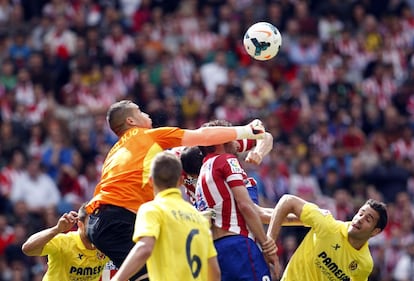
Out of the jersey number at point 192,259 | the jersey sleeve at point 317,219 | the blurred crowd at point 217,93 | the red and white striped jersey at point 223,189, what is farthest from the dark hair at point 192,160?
the blurred crowd at point 217,93

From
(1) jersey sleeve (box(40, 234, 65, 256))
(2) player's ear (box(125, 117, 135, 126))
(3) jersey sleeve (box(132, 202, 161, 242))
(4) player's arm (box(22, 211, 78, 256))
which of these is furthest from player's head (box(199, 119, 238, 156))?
(3) jersey sleeve (box(132, 202, 161, 242))

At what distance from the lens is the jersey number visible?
10883mm

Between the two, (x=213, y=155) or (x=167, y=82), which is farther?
(x=167, y=82)

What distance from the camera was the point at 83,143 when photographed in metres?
24.2

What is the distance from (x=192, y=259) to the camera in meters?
10.9

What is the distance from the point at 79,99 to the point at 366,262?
1307 cm

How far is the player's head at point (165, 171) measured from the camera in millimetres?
10859

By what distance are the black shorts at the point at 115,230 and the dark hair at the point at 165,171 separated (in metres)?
1.49

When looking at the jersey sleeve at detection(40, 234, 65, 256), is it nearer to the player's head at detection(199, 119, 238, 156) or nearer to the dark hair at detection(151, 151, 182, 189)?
the player's head at detection(199, 119, 238, 156)

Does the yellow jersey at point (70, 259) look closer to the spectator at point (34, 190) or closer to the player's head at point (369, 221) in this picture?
the player's head at point (369, 221)

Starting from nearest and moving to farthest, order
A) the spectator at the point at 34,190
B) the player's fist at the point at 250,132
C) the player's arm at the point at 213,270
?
the player's arm at the point at 213,270 → the player's fist at the point at 250,132 → the spectator at the point at 34,190

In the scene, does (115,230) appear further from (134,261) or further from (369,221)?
(369,221)

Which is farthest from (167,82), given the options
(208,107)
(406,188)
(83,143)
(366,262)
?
(366,262)

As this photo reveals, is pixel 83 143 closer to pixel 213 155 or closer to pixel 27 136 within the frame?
pixel 27 136
